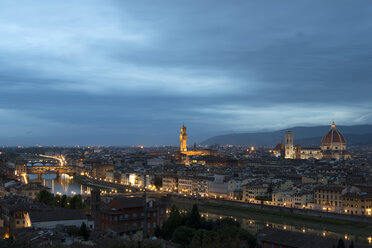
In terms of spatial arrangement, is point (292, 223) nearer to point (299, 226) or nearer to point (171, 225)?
point (299, 226)

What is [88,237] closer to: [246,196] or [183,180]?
[246,196]

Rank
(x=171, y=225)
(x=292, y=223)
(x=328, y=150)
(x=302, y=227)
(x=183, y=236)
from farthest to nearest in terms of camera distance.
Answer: (x=328, y=150)
(x=292, y=223)
(x=302, y=227)
(x=171, y=225)
(x=183, y=236)

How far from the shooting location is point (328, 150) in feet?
286

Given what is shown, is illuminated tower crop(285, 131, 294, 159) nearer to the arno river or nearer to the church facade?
the church facade

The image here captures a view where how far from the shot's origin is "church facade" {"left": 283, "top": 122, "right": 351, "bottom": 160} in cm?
8502

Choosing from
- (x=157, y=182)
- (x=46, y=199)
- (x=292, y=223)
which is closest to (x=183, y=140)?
(x=157, y=182)

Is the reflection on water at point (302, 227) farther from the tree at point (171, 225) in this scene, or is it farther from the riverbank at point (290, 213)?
the tree at point (171, 225)

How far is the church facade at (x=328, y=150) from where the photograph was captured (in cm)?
8502

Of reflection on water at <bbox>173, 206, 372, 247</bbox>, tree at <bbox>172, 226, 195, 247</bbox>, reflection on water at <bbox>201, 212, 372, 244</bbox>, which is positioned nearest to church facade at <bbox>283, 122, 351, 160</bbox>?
reflection on water at <bbox>173, 206, 372, 247</bbox>

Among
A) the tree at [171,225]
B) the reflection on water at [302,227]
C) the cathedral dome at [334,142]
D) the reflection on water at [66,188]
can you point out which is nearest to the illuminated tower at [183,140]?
the cathedral dome at [334,142]

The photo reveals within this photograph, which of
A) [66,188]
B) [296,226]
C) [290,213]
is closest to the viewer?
[296,226]

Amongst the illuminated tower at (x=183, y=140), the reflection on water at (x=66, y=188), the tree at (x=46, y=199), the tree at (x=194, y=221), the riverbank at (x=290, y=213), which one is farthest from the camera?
the illuminated tower at (x=183, y=140)

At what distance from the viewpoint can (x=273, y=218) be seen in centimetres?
3089

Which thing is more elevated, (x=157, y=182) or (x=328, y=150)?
(x=328, y=150)
